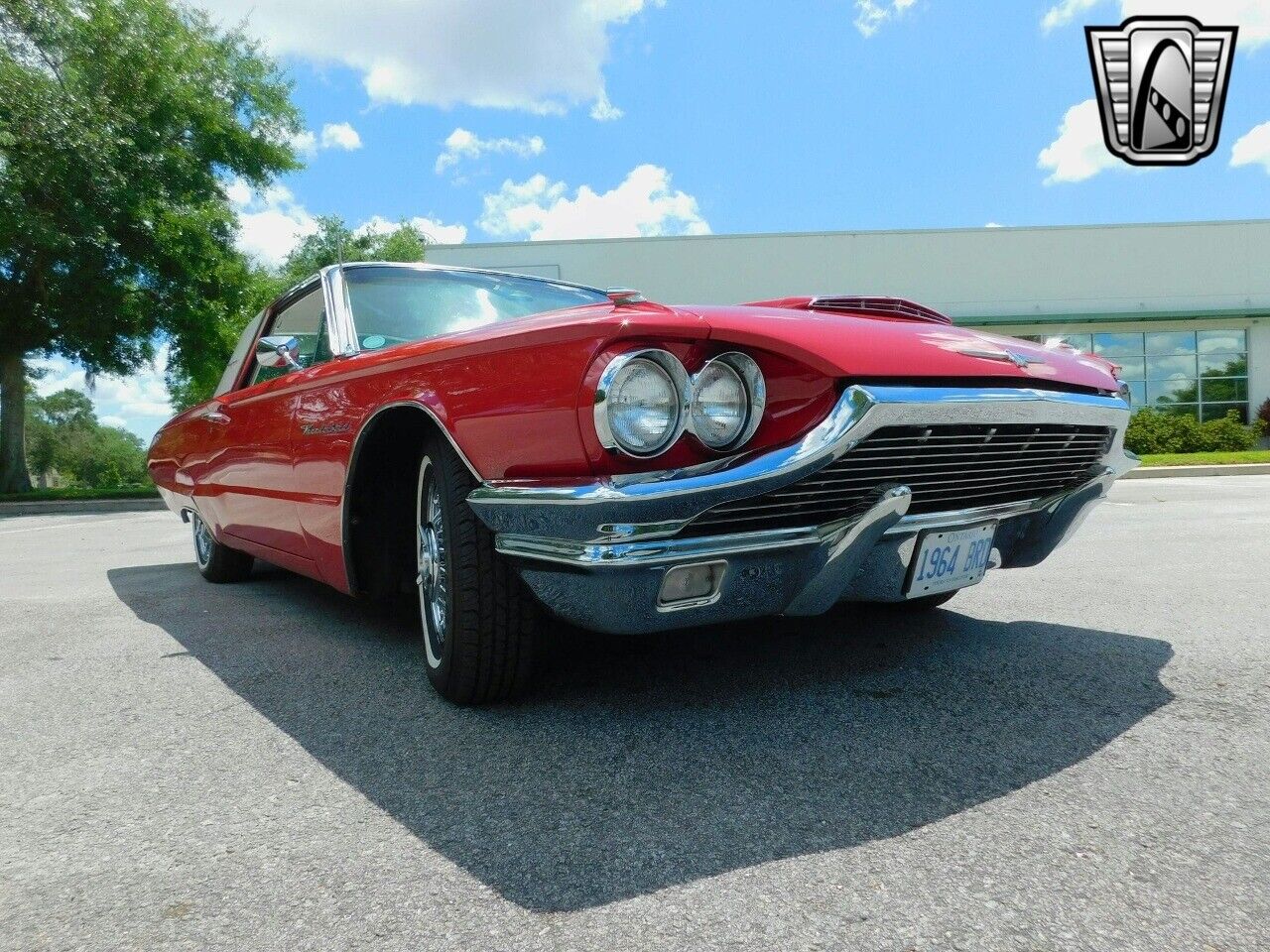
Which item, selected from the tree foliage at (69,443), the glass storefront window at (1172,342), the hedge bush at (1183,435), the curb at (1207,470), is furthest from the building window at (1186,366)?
the tree foliage at (69,443)

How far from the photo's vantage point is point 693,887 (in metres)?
1.50

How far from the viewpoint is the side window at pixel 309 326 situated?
3490 mm

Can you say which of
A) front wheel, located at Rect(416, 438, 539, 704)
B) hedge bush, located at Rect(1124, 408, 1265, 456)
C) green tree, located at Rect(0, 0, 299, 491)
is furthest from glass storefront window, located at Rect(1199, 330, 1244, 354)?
front wheel, located at Rect(416, 438, 539, 704)

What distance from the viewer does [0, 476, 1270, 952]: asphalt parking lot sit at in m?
1.43

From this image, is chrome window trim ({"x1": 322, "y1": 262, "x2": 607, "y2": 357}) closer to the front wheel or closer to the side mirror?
the side mirror

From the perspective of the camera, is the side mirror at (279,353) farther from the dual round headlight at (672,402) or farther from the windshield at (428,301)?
the dual round headlight at (672,402)

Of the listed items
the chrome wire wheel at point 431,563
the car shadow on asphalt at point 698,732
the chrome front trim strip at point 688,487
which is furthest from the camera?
Result: the chrome wire wheel at point 431,563

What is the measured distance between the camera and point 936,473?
2295 millimetres

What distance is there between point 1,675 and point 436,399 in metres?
1.99

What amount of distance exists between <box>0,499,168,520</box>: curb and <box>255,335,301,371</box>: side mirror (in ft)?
42.8

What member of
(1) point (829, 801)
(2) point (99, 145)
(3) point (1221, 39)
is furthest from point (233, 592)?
(2) point (99, 145)

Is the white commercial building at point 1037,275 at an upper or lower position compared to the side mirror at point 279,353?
upper

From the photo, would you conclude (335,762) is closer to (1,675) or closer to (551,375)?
→ (551,375)

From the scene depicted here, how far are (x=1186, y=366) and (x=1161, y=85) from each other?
54.2 feet
